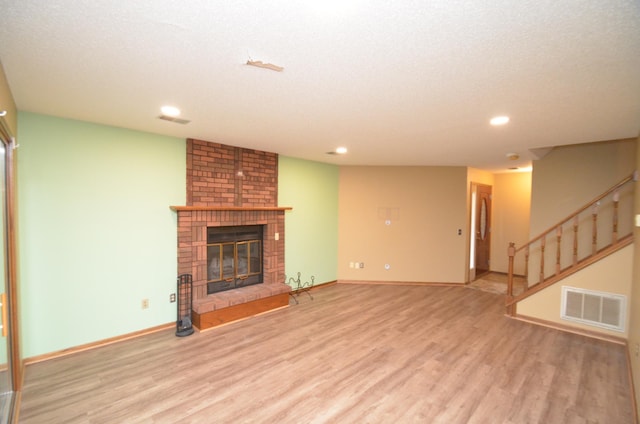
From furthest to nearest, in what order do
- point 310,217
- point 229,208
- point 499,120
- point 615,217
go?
point 310,217, point 229,208, point 615,217, point 499,120

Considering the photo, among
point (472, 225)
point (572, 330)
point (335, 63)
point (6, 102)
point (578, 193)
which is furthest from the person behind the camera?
point (472, 225)

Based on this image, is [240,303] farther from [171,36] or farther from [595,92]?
[595,92]

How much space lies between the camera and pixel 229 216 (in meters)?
4.10

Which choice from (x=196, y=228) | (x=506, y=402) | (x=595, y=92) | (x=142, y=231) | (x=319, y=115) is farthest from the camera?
(x=196, y=228)

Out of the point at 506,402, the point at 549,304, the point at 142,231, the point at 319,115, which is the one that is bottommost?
the point at 506,402

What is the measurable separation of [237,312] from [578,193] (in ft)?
16.7

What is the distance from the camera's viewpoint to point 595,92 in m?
2.06

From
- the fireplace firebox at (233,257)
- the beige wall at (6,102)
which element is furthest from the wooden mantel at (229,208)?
the beige wall at (6,102)

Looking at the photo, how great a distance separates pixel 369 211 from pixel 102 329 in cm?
452

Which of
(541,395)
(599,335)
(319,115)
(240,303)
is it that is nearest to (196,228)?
(240,303)

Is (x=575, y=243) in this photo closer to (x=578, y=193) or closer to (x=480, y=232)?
(x=578, y=193)

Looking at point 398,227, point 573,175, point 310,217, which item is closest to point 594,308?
point 573,175

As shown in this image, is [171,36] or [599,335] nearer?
Result: [171,36]

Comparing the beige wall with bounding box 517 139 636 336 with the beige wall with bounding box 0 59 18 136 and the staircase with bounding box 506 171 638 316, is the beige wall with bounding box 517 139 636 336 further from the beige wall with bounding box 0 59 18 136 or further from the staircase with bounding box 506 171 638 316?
the beige wall with bounding box 0 59 18 136
